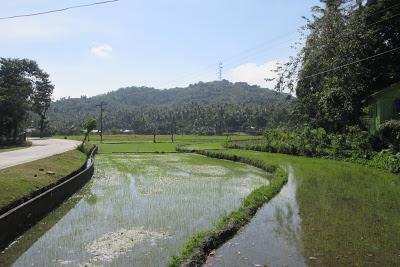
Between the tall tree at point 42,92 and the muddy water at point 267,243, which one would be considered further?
the tall tree at point 42,92

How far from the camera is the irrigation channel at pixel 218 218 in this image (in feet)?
29.6

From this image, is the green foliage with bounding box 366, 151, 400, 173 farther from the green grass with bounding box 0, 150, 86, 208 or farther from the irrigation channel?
the green grass with bounding box 0, 150, 86, 208

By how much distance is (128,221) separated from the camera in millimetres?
12742

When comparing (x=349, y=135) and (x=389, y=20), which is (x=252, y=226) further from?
(x=389, y=20)

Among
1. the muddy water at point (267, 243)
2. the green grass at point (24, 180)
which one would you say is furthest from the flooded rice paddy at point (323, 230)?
the green grass at point (24, 180)

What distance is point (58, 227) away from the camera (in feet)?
40.7

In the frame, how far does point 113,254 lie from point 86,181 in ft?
45.6

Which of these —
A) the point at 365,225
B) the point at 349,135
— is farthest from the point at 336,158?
the point at 365,225

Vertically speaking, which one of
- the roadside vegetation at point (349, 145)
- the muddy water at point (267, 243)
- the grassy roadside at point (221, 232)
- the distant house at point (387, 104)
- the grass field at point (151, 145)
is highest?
the distant house at point (387, 104)

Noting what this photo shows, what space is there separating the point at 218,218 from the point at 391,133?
61.5ft

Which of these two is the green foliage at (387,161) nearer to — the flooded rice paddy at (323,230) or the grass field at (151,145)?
the flooded rice paddy at (323,230)

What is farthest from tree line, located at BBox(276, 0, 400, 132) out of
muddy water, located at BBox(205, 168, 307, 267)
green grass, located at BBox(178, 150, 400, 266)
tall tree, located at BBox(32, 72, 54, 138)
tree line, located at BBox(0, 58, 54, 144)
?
tall tree, located at BBox(32, 72, 54, 138)

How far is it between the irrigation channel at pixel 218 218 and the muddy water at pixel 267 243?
2cm

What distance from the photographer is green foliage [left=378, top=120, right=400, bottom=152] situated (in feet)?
84.4
